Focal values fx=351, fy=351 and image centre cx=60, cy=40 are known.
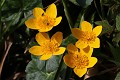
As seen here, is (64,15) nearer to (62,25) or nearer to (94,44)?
(62,25)

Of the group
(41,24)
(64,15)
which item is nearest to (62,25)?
(64,15)

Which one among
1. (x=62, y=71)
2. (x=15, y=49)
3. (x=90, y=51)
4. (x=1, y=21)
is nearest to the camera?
(x=90, y=51)

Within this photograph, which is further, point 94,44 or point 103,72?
point 103,72

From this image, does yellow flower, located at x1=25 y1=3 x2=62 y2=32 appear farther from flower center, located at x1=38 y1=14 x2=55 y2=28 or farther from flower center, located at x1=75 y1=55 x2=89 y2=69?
flower center, located at x1=75 y1=55 x2=89 y2=69

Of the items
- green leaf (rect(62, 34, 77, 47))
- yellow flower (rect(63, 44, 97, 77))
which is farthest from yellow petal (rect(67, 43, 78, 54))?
green leaf (rect(62, 34, 77, 47))

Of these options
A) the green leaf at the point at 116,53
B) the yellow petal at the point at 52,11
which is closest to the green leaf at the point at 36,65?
the yellow petal at the point at 52,11

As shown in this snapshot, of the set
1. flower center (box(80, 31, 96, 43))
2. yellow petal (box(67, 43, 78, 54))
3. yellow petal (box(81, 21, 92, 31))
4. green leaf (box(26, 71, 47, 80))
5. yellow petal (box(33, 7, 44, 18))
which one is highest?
yellow petal (box(33, 7, 44, 18))

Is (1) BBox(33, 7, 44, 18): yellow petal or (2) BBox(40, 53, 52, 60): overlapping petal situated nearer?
(2) BBox(40, 53, 52, 60): overlapping petal
